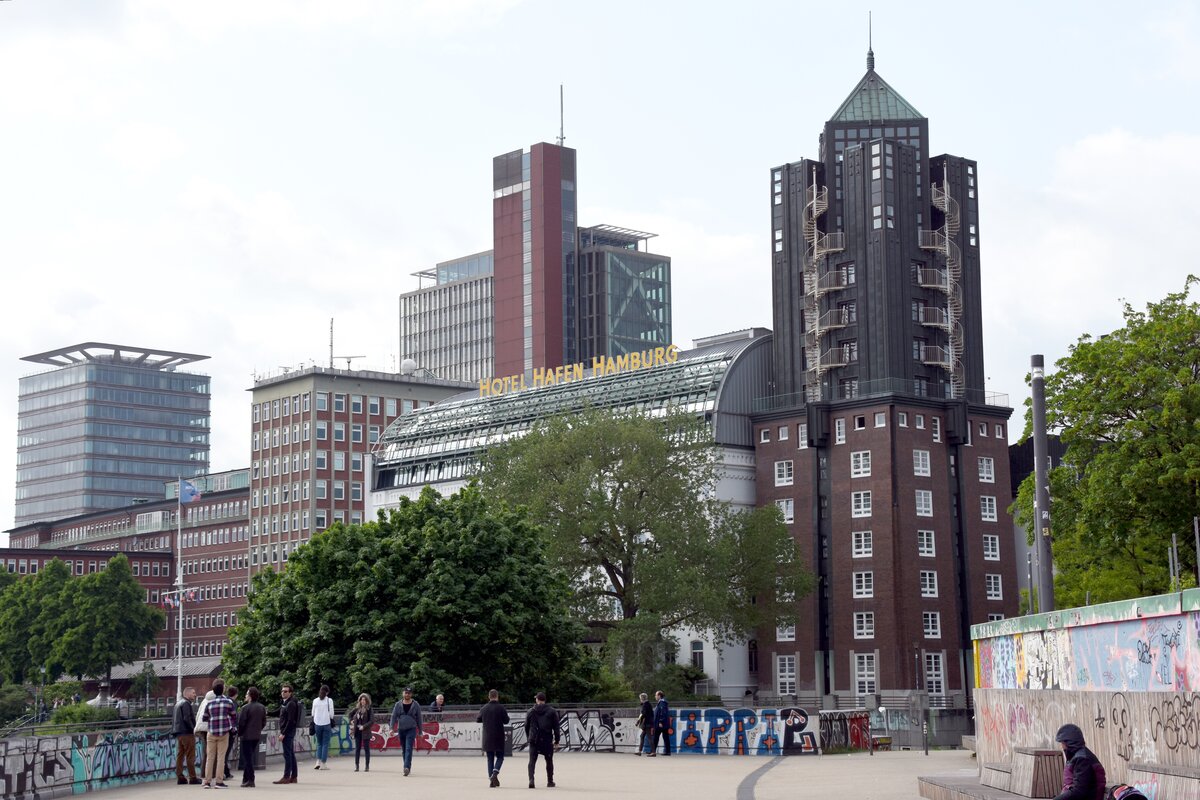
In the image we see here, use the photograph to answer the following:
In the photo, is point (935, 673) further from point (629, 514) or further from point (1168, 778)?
point (1168, 778)

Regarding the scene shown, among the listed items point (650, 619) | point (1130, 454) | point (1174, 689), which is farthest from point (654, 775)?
point (650, 619)

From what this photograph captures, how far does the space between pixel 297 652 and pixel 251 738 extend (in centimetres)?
3392

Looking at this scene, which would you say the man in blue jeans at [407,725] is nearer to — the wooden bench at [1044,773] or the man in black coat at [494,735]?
the man in black coat at [494,735]

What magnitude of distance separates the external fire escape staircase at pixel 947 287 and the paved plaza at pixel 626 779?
6707cm

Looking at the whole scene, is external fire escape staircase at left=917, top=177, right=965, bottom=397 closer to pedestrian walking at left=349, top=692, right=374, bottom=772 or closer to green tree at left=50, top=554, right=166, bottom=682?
green tree at left=50, top=554, right=166, bottom=682

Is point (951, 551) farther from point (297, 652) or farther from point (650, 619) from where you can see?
point (297, 652)

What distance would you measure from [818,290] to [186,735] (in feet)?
282

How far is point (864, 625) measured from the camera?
112 m

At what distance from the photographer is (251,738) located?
38531mm

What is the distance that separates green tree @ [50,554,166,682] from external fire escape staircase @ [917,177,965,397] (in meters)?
76.7

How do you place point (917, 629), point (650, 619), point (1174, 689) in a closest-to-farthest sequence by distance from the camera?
point (1174, 689)
point (650, 619)
point (917, 629)

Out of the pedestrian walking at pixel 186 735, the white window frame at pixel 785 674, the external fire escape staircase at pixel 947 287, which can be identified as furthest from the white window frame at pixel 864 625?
the pedestrian walking at pixel 186 735

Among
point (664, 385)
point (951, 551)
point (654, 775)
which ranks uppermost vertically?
point (664, 385)

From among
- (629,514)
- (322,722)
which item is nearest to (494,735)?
(322,722)
